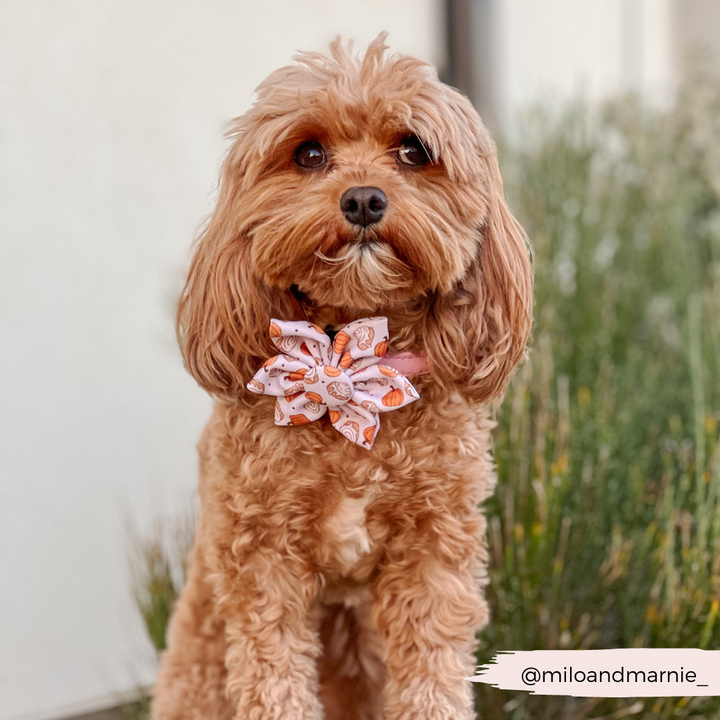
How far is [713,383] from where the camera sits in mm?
1792

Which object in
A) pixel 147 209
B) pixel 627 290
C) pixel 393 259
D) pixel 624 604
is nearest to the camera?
pixel 393 259

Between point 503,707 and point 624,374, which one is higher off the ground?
point 624,374

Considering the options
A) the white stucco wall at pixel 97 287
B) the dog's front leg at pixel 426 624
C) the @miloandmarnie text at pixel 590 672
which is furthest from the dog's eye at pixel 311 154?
the white stucco wall at pixel 97 287

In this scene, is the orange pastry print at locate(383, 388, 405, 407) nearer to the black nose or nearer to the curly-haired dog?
the curly-haired dog

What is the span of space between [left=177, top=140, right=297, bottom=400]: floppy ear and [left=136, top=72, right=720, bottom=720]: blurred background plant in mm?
610

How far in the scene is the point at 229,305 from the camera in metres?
0.96

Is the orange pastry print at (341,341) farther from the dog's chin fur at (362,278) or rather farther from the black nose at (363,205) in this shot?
the black nose at (363,205)

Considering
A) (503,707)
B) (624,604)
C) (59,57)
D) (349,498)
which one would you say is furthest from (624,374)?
(59,57)

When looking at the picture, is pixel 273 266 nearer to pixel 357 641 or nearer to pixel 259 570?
pixel 259 570

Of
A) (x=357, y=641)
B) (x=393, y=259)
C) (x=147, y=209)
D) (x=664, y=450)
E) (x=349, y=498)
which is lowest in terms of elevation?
(x=357, y=641)

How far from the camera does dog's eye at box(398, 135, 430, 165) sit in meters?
0.94

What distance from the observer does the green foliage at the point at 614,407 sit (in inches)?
53.7

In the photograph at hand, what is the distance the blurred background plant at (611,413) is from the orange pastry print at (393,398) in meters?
0.49

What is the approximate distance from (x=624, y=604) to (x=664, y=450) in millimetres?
461
